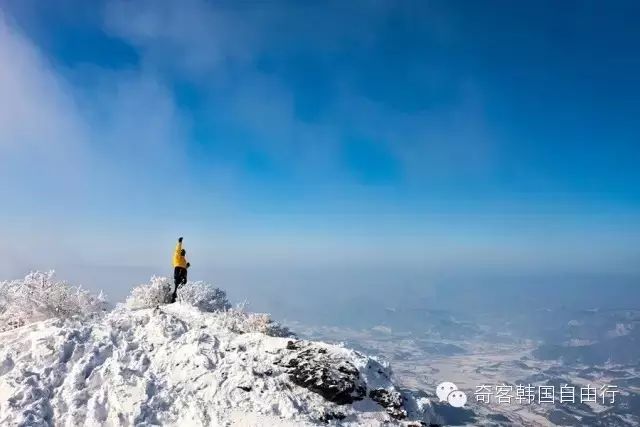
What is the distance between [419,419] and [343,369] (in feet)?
10.9

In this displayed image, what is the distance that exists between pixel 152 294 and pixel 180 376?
406 inches

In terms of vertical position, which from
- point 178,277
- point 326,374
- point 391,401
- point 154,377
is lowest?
point 391,401

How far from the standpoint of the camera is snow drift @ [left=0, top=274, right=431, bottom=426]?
14.0 meters

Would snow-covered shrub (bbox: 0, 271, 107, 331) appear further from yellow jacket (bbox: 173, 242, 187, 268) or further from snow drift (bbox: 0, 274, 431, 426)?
yellow jacket (bbox: 173, 242, 187, 268)

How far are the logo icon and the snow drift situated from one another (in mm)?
1112

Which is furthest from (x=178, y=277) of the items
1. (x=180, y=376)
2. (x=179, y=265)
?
(x=180, y=376)

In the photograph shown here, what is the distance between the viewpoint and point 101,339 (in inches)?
688

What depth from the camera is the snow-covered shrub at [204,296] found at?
24.7 m

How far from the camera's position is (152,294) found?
24.9 m

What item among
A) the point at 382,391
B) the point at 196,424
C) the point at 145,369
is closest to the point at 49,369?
the point at 145,369

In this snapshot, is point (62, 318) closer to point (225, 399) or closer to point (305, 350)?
point (225, 399)

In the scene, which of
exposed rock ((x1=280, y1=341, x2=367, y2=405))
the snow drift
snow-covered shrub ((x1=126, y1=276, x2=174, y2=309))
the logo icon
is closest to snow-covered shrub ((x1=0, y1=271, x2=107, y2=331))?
the snow drift

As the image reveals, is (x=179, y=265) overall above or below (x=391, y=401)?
above

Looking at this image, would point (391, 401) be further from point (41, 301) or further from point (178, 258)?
point (41, 301)
